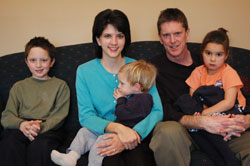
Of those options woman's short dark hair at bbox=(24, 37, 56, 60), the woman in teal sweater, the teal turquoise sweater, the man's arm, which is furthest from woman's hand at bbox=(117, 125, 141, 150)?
woman's short dark hair at bbox=(24, 37, 56, 60)

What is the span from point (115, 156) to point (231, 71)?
1.06 m

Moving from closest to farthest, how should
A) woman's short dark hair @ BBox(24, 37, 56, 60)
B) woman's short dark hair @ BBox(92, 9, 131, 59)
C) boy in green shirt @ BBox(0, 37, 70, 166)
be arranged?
boy in green shirt @ BBox(0, 37, 70, 166), woman's short dark hair @ BBox(92, 9, 131, 59), woman's short dark hair @ BBox(24, 37, 56, 60)

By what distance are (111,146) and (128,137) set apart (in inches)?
5.0

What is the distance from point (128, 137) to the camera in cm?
156

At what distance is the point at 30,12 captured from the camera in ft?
8.17

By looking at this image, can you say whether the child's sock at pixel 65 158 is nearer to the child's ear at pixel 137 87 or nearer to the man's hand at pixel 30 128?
the man's hand at pixel 30 128

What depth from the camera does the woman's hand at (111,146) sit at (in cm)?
154

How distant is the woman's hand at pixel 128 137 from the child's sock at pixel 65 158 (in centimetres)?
33

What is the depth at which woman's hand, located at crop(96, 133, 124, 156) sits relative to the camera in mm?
1543

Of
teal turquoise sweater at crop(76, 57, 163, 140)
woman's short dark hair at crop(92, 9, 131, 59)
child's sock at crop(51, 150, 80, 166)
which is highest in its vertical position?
woman's short dark hair at crop(92, 9, 131, 59)

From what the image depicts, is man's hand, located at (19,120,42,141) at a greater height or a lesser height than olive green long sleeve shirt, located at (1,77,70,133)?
lesser

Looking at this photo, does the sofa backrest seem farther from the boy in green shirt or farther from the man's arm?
the man's arm

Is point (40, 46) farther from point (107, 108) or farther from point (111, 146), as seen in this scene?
point (111, 146)

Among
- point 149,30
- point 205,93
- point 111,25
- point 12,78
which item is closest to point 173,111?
point 205,93
